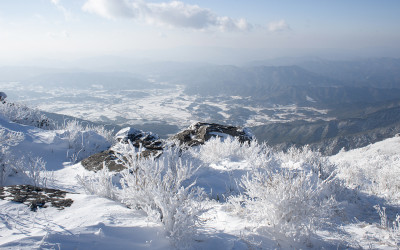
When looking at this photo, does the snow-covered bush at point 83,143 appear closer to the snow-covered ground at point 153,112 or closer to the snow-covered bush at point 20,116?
the snow-covered bush at point 20,116

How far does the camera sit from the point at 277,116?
14938 centimetres

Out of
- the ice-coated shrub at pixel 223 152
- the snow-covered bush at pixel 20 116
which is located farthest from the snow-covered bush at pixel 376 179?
the snow-covered bush at pixel 20 116

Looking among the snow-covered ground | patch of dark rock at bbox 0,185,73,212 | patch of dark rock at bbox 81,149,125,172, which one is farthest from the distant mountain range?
patch of dark rock at bbox 0,185,73,212

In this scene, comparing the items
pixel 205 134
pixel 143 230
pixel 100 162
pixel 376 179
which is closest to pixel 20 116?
pixel 100 162

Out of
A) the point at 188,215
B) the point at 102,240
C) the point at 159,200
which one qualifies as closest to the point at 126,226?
the point at 102,240

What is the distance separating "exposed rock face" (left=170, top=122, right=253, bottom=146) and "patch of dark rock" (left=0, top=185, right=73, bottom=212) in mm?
5857

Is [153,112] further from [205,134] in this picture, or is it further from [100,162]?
[100,162]

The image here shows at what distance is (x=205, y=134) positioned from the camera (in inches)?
411

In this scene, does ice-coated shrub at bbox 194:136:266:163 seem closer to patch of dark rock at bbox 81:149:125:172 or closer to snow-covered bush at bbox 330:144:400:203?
patch of dark rock at bbox 81:149:125:172

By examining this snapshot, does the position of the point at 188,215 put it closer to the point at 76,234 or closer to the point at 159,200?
the point at 159,200

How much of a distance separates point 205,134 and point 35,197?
24.3ft

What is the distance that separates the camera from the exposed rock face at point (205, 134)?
400 inches

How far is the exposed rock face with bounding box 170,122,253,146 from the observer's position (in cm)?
1017

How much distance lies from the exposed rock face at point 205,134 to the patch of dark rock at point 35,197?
5.86 m
